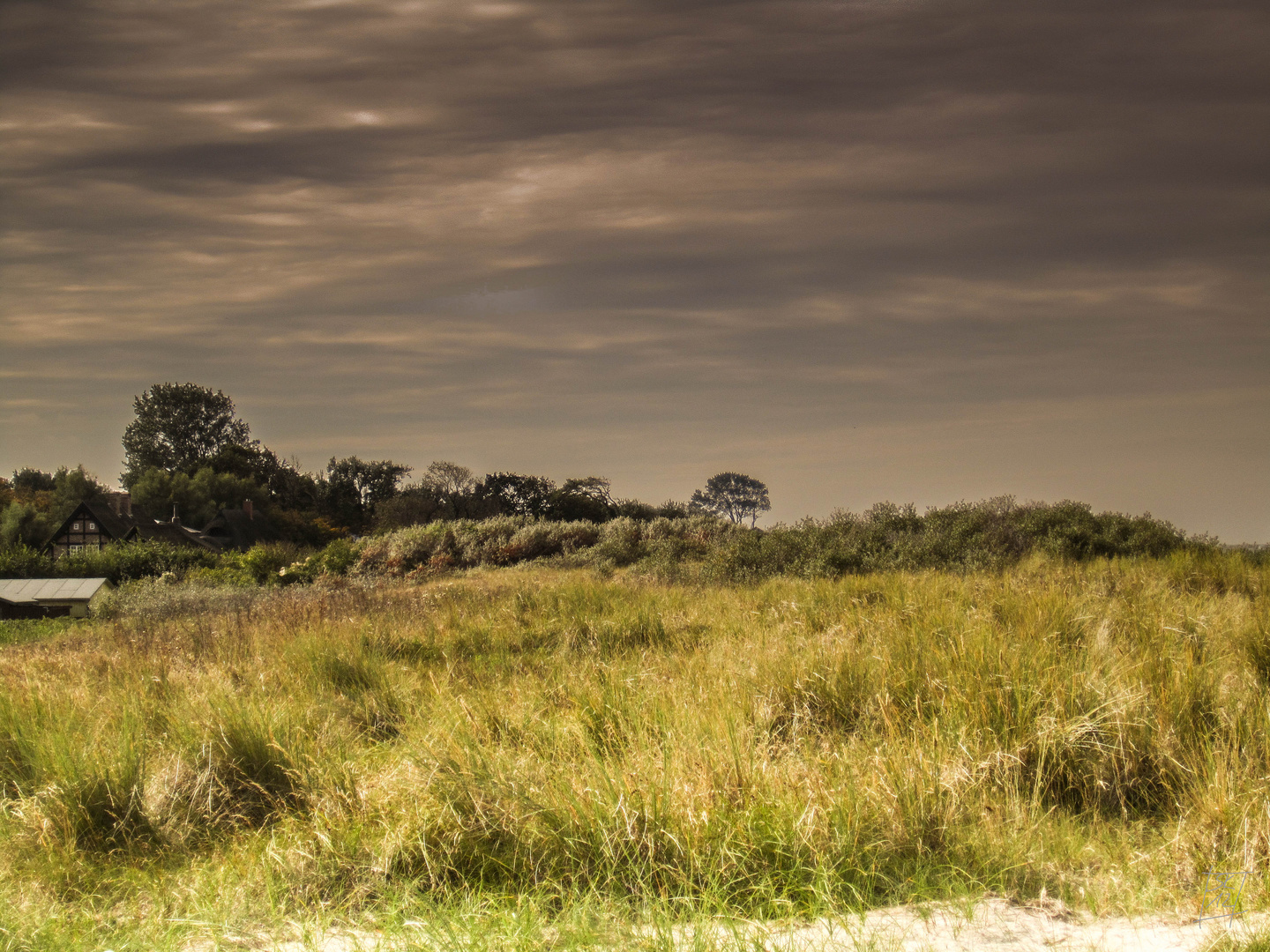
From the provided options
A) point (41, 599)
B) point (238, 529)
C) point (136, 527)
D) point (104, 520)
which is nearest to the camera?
point (41, 599)

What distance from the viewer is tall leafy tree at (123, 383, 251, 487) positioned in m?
62.8

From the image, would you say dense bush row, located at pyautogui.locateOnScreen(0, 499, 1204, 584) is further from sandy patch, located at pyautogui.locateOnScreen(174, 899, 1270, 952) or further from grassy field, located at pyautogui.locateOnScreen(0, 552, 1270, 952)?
sandy patch, located at pyautogui.locateOnScreen(174, 899, 1270, 952)

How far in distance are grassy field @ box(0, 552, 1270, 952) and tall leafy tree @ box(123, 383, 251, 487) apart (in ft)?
208

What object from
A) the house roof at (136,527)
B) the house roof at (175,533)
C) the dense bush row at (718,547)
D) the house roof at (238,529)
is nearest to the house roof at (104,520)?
the house roof at (136,527)

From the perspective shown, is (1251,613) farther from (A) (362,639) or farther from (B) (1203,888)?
(A) (362,639)

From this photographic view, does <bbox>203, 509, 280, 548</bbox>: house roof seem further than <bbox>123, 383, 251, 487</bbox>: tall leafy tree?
No

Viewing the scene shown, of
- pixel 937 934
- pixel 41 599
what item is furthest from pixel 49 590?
pixel 937 934

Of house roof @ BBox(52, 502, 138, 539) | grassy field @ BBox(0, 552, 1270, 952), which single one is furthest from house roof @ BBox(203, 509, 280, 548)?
grassy field @ BBox(0, 552, 1270, 952)

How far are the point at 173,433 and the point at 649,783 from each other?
69.1 m

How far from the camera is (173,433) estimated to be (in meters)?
63.6

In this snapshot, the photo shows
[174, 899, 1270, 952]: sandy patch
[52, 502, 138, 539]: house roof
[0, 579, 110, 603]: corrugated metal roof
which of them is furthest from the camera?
[52, 502, 138, 539]: house roof

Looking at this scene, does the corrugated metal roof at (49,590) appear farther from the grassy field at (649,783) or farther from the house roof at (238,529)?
the house roof at (238,529)

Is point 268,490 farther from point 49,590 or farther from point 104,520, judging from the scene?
point 49,590

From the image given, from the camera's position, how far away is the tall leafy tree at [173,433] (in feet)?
206
